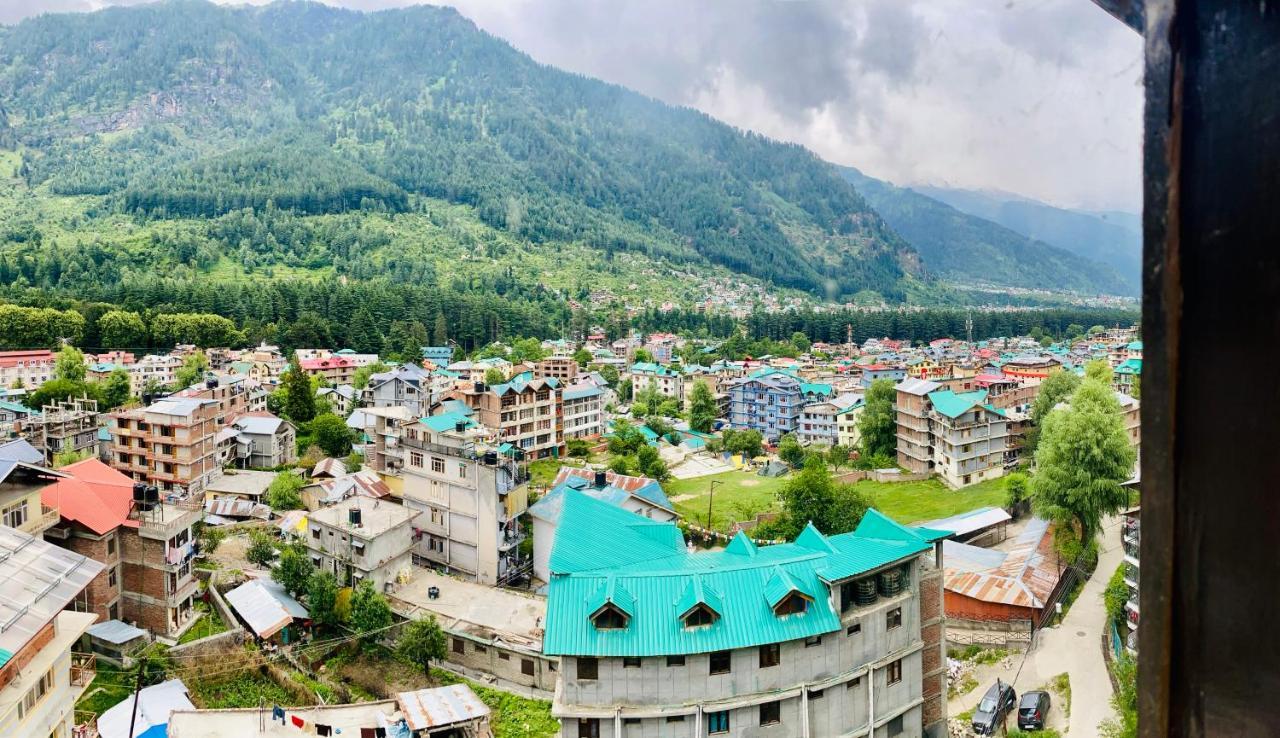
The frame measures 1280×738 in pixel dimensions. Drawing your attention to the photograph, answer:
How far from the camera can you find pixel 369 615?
1271 centimetres

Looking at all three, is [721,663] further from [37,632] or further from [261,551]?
[261,551]

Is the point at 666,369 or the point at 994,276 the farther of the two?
the point at 994,276

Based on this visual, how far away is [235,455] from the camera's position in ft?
75.3

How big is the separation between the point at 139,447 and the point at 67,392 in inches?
324

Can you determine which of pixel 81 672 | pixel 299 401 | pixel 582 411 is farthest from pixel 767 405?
pixel 81 672

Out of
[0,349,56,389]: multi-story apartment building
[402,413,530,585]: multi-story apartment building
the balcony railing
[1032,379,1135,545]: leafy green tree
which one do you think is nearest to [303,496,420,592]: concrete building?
[402,413,530,585]: multi-story apartment building

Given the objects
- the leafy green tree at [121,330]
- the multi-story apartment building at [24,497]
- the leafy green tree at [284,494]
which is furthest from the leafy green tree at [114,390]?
the multi-story apartment building at [24,497]

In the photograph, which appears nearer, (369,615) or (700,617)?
(700,617)

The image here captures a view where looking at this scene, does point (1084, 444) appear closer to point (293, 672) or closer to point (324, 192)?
point (293, 672)

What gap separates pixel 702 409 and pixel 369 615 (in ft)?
71.3

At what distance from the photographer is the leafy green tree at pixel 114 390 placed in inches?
1067

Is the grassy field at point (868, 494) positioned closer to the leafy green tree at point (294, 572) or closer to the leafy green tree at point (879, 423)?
the leafy green tree at point (879, 423)

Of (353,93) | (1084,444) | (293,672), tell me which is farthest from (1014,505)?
(353,93)

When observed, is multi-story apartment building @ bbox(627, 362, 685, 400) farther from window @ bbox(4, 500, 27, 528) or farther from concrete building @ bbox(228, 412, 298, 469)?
window @ bbox(4, 500, 27, 528)
